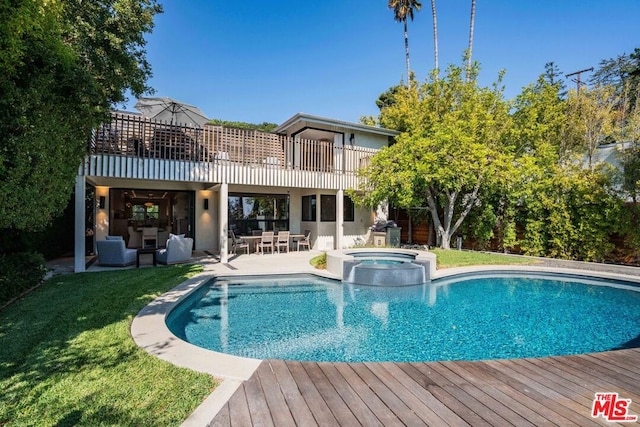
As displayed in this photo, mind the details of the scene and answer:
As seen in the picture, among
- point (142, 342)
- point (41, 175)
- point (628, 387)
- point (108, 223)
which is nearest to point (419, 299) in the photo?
point (628, 387)

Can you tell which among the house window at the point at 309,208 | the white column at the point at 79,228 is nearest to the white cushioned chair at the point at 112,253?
the white column at the point at 79,228

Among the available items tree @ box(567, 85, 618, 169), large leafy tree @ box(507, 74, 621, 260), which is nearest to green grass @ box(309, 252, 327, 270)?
large leafy tree @ box(507, 74, 621, 260)

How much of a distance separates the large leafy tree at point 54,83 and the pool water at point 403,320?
10.2ft

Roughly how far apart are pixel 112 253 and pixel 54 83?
223 inches

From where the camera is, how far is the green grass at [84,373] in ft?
8.37

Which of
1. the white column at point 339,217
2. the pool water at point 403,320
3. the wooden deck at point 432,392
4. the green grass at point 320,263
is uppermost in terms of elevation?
the white column at point 339,217

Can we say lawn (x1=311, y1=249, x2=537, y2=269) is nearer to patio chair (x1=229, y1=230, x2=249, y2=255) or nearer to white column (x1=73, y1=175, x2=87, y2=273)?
patio chair (x1=229, y1=230, x2=249, y2=255)

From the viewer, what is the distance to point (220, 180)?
11.0m

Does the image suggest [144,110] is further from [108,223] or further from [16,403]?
[16,403]

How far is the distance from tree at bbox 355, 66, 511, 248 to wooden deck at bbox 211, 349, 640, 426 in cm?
904

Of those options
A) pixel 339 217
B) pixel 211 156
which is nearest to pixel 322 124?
pixel 339 217

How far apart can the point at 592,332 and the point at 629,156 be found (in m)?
8.33

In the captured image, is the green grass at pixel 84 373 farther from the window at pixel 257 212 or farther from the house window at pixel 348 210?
the house window at pixel 348 210

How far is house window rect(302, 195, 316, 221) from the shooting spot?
1485 cm
